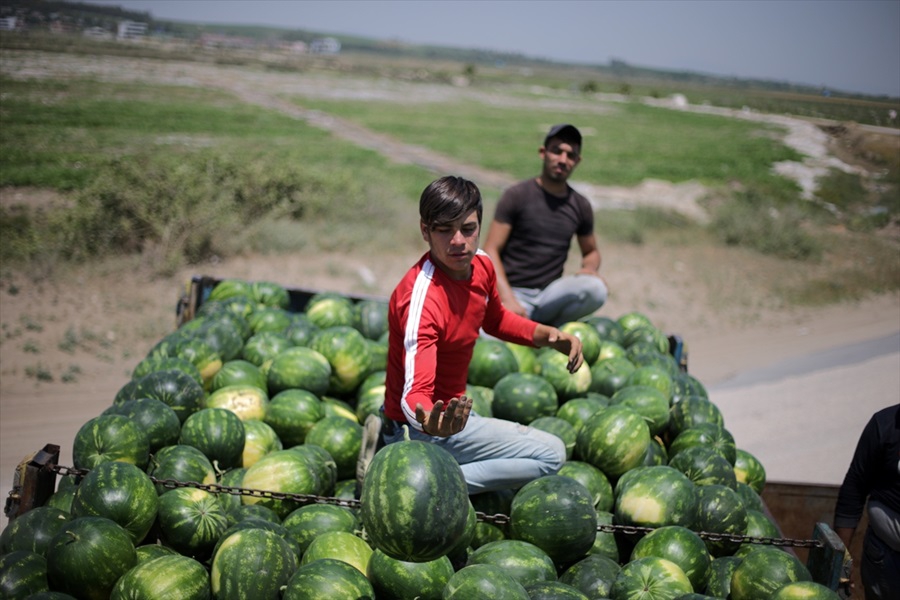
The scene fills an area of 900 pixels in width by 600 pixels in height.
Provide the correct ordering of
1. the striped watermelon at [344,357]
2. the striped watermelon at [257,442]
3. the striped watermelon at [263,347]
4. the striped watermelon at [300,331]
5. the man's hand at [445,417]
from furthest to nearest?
1. the striped watermelon at [300,331]
2. the striped watermelon at [263,347]
3. the striped watermelon at [344,357]
4. the striped watermelon at [257,442]
5. the man's hand at [445,417]

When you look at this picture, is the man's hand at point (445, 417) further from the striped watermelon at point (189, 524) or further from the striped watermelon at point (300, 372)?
the striped watermelon at point (300, 372)

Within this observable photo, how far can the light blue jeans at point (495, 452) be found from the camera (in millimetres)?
3297

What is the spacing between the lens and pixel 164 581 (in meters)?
2.66

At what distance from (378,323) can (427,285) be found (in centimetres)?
229

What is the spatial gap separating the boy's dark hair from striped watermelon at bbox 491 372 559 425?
161cm

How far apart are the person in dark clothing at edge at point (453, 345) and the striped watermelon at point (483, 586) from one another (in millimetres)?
494

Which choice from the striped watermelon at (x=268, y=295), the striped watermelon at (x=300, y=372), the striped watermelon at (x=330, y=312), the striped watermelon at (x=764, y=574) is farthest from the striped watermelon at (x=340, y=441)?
the striped watermelon at (x=268, y=295)

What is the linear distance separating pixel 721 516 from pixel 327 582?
1.90 m

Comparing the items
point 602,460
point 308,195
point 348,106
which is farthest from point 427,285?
point 348,106

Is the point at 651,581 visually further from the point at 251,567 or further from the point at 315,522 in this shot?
the point at 251,567

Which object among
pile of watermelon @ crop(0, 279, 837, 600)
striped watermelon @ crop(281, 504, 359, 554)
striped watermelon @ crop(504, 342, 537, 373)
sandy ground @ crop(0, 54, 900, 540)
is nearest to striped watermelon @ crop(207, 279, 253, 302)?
pile of watermelon @ crop(0, 279, 837, 600)

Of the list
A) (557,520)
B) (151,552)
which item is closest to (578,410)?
(557,520)

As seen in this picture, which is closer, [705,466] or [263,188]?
[705,466]

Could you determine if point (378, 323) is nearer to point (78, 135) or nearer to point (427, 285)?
point (427, 285)
